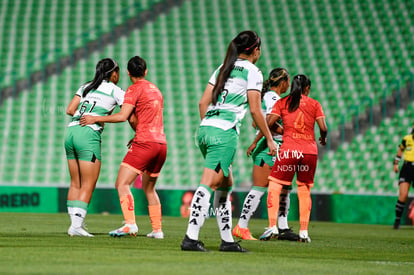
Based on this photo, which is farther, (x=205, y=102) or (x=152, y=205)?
(x=152, y=205)

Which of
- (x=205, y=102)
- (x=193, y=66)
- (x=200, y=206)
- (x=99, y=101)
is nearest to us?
(x=200, y=206)

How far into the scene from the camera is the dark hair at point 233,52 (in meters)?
7.43

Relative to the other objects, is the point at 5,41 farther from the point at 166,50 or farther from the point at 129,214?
the point at 129,214

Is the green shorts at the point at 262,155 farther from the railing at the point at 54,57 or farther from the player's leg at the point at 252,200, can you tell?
the railing at the point at 54,57

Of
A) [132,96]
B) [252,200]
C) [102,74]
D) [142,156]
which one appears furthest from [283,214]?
[102,74]

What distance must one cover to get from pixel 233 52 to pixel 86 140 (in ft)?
8.63

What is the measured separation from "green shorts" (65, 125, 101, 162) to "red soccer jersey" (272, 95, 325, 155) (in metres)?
2.19

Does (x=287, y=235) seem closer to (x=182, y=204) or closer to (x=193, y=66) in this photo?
(x=182, y=204)

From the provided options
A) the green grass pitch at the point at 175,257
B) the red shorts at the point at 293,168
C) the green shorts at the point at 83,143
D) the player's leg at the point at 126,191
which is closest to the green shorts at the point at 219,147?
the green grass pitch at the point at 175,257

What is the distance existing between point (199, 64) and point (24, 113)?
5.47 metres

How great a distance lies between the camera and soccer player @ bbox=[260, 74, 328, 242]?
9500 millimetres

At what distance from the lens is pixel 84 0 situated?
2658cm

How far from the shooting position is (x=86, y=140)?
939 cm

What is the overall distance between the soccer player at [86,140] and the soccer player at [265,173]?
1.87 m
